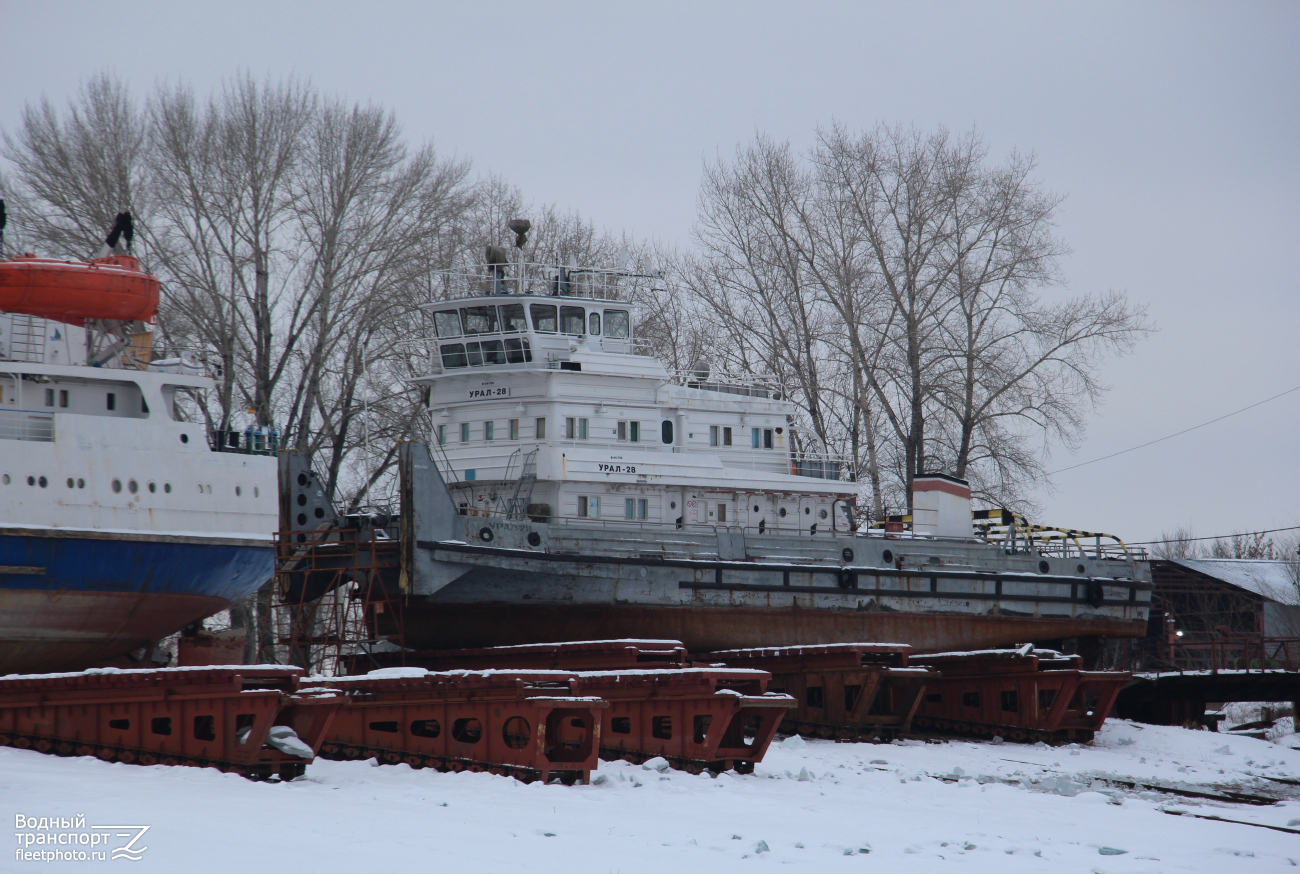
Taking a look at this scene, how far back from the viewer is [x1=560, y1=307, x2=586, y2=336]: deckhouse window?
24.0m

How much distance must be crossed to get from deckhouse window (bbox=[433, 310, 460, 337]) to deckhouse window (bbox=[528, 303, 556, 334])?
1.52 metres

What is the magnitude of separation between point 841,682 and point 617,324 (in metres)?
8.43

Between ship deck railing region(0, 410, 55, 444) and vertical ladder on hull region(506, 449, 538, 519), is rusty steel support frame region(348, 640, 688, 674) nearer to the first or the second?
vertical ladder on hull region(506, 449, 538, 519)

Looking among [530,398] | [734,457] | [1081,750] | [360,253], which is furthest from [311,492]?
[1081,750]

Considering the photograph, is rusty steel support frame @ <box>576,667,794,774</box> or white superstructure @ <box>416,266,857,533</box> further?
white superstructure @ <box>416,266,857,533</box>

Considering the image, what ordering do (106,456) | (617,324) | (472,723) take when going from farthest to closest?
(617,324) < (106,456) < (472,723)

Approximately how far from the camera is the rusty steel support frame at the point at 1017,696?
22203mm

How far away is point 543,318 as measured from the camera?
2383 centimetres

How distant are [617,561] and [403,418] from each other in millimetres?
11007

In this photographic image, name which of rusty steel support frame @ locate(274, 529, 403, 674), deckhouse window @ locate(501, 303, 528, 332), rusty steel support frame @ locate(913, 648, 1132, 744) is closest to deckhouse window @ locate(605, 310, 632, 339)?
deckhouse window @ locate(501, 303, 528, 332)

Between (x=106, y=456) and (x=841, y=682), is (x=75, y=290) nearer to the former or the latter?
(x=106, y=456)

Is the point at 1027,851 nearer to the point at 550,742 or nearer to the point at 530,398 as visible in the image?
the point at 550,742

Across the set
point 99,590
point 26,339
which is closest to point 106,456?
point 99,590

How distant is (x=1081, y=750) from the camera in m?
21.5
